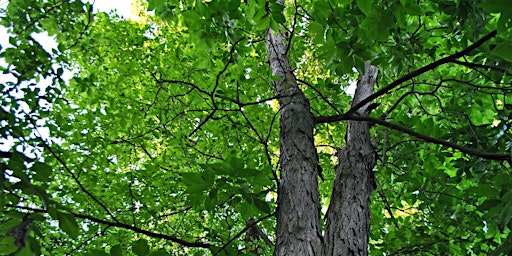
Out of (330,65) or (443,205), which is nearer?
(330,65)

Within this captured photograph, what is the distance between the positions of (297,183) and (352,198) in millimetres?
1101

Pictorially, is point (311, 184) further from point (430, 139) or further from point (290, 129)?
point (430, 139)

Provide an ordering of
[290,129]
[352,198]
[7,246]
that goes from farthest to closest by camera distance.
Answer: [352,198], [290,129], [7,246]

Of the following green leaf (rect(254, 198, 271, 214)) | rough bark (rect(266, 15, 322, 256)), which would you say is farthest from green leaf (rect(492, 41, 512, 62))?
rough bark (rect(266, 15, 322, 256))

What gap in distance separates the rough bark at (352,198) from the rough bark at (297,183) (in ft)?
2.64

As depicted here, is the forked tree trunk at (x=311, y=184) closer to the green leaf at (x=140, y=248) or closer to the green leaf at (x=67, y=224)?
the green leaf at (x=140, y=248)

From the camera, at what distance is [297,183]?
105 inches

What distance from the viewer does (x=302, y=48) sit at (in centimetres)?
531

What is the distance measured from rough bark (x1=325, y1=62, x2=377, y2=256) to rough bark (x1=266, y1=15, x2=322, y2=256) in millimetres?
805

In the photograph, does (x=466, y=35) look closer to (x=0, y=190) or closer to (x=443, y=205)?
(x=443, y=205)

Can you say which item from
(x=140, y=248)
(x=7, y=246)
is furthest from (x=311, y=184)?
(x=7, y=246)

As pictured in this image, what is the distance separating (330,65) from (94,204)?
3.73 meters

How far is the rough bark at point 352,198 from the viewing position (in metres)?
3.33

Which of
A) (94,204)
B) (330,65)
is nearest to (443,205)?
(330,65)
